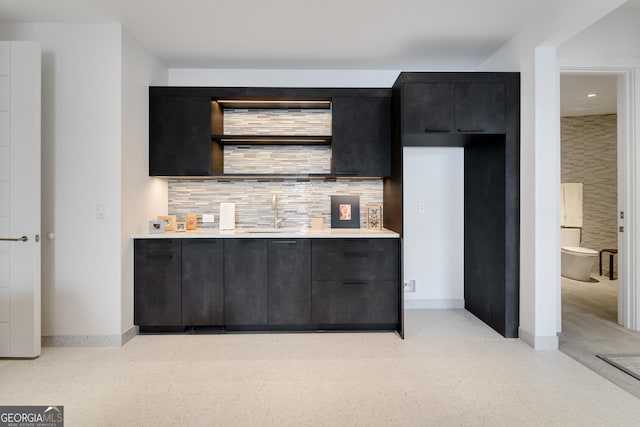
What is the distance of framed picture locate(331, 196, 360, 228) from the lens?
157 inches

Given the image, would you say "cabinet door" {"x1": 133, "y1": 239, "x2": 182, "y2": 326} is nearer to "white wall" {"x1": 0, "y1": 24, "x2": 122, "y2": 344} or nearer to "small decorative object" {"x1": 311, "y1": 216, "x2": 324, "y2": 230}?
"white wall" {"x1": 0, "y1": 24, "x2": 122, "y2": 344}

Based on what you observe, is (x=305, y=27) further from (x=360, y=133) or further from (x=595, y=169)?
(x=595, y=169)

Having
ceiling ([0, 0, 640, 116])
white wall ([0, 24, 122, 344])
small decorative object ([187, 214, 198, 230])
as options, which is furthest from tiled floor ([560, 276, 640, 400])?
white wall ([0, 24, 122, 344])

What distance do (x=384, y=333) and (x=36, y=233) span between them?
9.57 feet

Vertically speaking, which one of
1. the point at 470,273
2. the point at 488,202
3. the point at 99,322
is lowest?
the point at 99,322

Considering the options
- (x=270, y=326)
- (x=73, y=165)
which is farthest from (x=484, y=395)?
(x=73, y=165)

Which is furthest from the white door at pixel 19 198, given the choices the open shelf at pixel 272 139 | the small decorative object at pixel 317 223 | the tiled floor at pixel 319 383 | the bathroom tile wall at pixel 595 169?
the bathroom tile wall at pixel 595 169

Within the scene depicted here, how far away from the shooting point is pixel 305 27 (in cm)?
306

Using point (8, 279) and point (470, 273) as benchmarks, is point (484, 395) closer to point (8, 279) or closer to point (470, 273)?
point (470, 273)

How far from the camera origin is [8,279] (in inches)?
107

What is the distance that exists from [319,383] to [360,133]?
2.28 metres

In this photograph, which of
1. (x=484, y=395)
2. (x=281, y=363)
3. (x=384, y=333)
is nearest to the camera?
Result: (x=484, y=395)

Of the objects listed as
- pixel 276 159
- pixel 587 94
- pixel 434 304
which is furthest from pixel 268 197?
pixel 587 94

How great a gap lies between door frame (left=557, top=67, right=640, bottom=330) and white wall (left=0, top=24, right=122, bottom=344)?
4022mm
